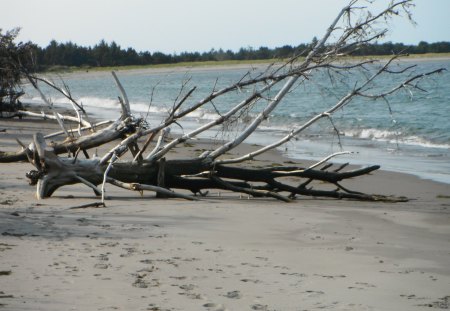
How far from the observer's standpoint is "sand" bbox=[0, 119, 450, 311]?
15.7 feet

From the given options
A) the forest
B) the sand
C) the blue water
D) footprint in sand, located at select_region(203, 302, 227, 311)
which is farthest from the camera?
the forest

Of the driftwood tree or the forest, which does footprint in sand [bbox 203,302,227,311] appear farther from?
the forest

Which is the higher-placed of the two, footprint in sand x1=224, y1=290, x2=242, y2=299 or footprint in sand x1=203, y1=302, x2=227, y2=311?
footprint in sand x1=203, y1=302, x2=227, y2=311

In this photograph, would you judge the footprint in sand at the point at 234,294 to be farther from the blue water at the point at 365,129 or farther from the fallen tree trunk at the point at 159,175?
the fallen tree trunk at the point at 159,175

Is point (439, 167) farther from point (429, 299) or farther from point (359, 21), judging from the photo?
point (429, 299)

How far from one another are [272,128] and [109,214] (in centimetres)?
1914

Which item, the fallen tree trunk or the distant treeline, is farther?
the distant treeline

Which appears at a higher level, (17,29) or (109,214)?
(17,29)

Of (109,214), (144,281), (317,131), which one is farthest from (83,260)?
(317,131)

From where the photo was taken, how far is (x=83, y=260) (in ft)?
18.2

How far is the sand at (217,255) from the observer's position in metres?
4.79

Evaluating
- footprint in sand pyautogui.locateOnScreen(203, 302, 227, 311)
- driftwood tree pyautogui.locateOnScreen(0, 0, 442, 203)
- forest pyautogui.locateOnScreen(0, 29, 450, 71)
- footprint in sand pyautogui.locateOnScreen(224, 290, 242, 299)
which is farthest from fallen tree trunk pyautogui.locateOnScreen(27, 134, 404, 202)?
forest pyautogui.locateOnScreen(0, 29, 450, 71)

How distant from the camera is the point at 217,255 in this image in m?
5.99

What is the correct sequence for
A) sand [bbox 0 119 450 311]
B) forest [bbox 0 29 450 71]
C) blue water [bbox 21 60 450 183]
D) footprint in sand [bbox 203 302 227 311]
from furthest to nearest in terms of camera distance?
forest [bbox 0 29 450 71] → blue water [bbox 21 60 450 183] → sand [bbox 0 119 450 311] → footprint in sand [bbox 203 302 227 311]
